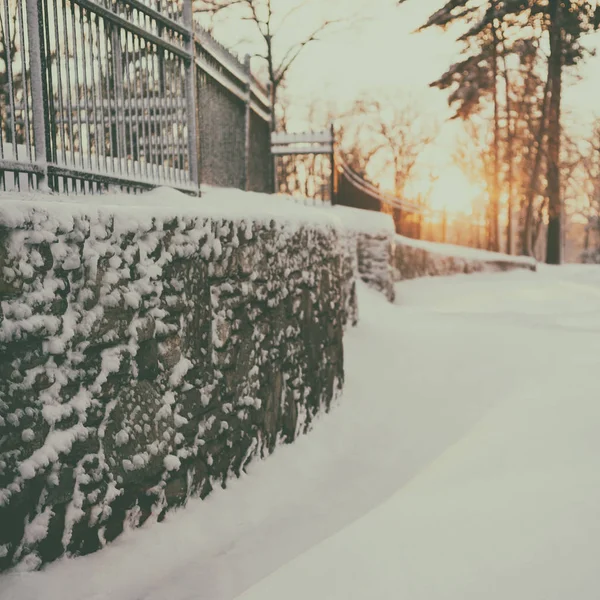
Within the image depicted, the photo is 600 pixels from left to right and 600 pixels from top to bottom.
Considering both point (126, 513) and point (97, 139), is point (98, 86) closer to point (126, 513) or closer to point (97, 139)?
point (97, 139)

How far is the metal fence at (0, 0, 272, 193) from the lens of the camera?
9.93 feet

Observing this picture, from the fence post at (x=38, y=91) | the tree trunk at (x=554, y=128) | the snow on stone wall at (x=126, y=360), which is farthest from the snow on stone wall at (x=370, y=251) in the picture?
the tree trunk at (x=554, y=128)

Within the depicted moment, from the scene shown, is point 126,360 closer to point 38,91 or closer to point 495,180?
point 38,91

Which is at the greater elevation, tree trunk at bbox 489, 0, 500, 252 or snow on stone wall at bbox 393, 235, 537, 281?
tree trunk at bbox 489, 0, 500, 252

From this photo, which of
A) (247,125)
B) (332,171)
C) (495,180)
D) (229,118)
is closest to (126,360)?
(229,118)

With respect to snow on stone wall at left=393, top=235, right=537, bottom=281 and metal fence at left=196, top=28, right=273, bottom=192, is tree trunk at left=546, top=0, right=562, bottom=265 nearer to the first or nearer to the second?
snow on stone wall at left=393, top=235, right=537, bottom=281

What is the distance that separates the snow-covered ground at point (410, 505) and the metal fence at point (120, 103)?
6.06ft

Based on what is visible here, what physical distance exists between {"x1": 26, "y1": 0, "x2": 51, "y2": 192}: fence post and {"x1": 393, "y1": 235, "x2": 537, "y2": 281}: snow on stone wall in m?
9.02

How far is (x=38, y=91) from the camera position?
9.88ft

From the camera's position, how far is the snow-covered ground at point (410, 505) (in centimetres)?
214

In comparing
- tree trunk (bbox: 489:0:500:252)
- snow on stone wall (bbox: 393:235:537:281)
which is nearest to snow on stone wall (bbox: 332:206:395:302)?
snow on stone wall (bbox: 393:235:537:281)

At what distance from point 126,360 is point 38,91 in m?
1.46

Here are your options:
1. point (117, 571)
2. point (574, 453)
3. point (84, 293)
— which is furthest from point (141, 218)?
point (574, 453)

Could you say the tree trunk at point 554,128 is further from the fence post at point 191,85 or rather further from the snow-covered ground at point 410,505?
the fence post at point 191,85
